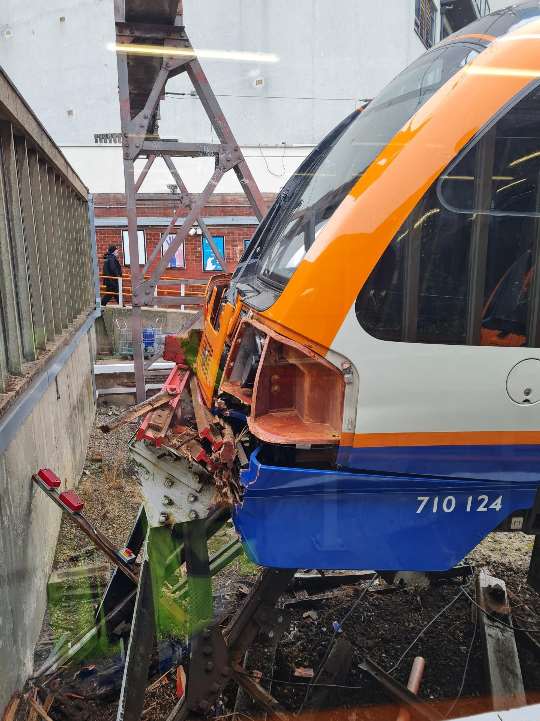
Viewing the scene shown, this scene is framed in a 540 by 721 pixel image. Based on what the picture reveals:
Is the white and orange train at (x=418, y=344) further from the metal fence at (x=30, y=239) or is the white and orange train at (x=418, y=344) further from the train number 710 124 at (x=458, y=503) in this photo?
the metal fence at (x=30, y=239)

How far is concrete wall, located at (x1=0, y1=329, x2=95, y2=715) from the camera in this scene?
292cm

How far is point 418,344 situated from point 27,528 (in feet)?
8.78

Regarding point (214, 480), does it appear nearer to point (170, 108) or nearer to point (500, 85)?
point (500, 85)

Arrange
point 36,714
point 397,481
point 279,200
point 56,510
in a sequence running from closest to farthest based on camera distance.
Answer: point 397,481 → point 36,714 → point 279,200 → point 56,510

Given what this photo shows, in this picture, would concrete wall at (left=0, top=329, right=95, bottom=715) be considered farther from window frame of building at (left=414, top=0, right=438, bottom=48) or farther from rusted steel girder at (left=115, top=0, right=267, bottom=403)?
window frame of building at (left=414, top=0, right=438, bottom=48)

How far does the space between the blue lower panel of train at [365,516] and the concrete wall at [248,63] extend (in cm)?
504

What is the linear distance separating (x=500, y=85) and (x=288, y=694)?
3.14 m

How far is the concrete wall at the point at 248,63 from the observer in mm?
6199

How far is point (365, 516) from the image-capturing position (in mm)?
2398

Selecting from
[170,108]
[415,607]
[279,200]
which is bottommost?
[415,607]

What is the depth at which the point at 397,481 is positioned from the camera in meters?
2.38

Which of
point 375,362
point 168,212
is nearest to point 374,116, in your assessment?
point 375,362

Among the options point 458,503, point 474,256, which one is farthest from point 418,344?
point 458,503

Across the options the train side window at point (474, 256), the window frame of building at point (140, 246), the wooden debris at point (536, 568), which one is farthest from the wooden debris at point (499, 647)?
the window frame of building at point (140, 246)
